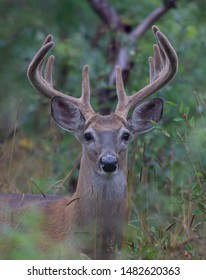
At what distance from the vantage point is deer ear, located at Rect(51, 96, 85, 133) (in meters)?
6.95

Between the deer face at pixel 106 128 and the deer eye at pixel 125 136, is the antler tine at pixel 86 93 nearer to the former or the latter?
the deer face at pixel 106 128

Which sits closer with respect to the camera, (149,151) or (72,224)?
(72,224)

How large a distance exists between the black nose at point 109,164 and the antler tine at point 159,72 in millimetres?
619

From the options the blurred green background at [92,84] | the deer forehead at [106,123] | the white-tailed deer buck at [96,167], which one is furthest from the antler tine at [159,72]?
the blurred green background at [92,84]

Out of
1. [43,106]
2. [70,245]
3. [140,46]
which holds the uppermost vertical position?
[140,46]

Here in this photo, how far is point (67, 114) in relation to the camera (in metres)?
6.98

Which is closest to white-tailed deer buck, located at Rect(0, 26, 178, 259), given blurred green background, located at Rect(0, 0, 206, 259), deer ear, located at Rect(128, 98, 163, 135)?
deer ear, located at Rect(128, 98, 163, 135)

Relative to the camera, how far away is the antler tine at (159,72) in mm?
6879

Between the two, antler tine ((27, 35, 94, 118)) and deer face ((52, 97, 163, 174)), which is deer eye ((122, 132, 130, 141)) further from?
antler tine ((27, 35, 94, 118))

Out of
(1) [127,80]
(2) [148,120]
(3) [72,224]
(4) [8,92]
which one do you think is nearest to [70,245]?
(3) [72,224]

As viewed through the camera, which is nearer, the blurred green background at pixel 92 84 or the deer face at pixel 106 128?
the deer face at pixel 106 128

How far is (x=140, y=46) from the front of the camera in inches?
413

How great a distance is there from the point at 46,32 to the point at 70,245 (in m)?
4.92

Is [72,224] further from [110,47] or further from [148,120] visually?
[110,47]
